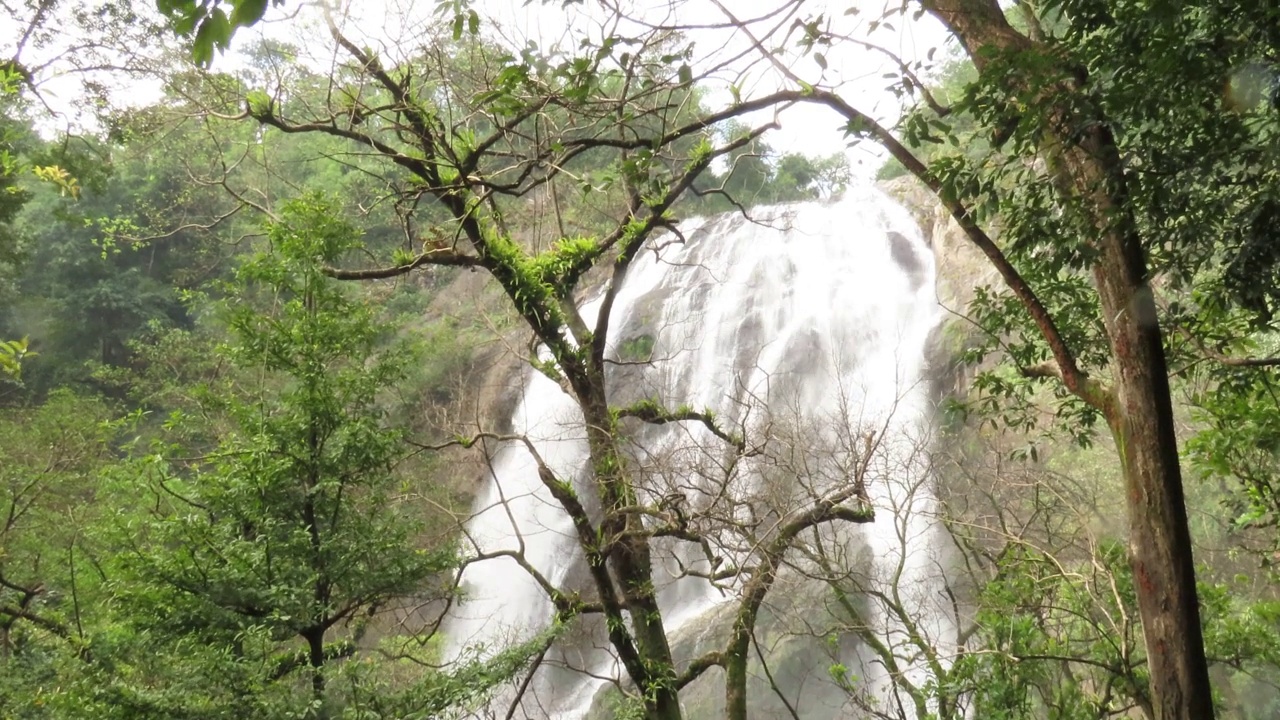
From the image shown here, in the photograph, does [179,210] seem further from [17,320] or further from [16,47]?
[16,47]

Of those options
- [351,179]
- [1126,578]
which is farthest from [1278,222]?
[351,179]

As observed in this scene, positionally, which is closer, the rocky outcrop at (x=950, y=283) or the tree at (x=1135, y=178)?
the tree at (x=1135, y=178)

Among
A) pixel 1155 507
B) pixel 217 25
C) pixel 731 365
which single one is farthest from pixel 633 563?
pixel 731 365

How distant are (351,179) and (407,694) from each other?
52.0 feet

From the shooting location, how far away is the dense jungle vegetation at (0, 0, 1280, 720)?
3.02 meters

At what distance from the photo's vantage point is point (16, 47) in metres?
7.38

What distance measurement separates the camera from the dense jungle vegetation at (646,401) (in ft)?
9.90

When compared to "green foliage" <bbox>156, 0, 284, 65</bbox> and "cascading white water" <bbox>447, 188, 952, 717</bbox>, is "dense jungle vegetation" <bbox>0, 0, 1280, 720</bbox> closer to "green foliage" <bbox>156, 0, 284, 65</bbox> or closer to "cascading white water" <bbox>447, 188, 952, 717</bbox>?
"green foliage" <bbox>156, 0, 284, 65</bbox>

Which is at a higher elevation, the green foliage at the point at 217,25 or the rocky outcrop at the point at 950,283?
A: the rocky outcrop at the point at 950,283

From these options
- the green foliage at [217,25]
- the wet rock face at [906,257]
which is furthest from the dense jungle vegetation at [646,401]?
the wet rock face at [906,257]

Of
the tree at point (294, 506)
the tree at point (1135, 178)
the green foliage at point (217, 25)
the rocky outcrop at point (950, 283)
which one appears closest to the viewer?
the green foliage at point (217, 25)

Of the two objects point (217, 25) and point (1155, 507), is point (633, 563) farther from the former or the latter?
point (217, 25)

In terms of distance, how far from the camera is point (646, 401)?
7.52m

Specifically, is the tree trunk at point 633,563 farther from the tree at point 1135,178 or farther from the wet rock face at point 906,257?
the wet rock face at point 906,257
